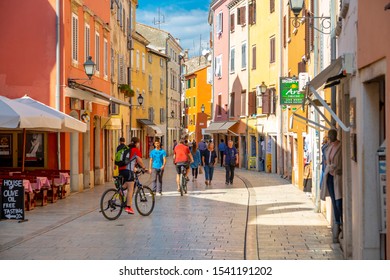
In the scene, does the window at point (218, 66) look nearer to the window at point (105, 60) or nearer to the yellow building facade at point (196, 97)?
the yellow building facade at point (196, 97)

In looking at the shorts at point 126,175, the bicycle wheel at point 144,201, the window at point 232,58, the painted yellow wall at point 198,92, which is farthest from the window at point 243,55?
the shorts at point 126,175

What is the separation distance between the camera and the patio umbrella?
13391mm

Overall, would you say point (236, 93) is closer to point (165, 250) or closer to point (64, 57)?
point (64, 57)

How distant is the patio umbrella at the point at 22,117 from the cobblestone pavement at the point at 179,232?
178 cm

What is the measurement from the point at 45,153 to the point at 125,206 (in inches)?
238

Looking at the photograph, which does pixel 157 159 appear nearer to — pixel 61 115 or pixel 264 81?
pixel 61 115

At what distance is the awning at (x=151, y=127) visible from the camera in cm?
4722

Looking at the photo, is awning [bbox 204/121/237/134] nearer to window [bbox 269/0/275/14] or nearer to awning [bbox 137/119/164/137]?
awning [bbox 137/119/164/137]

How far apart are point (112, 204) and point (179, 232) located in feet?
7.16

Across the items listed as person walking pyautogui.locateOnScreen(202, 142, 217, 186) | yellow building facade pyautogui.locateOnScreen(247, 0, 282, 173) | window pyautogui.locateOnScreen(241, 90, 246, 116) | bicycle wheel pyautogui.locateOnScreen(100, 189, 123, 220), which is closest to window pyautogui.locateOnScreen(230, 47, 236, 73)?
window pyautogui.locateOnScreen(241, 90, 246, 116)

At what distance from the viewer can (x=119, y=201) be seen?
1393 cm

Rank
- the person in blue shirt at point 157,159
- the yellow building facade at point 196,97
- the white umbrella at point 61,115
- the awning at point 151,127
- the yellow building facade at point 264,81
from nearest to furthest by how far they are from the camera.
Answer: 1. the white umbrella at point 61,115
2. the person in blue shirt at point 157,159
3. the yellow building facade at point 264,81
4. the awning at point 151,127
5. the yellow building facade at point 196,97

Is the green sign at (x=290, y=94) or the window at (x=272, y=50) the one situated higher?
the window at (x=272, y=50)

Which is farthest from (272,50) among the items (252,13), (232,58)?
(232,58)
